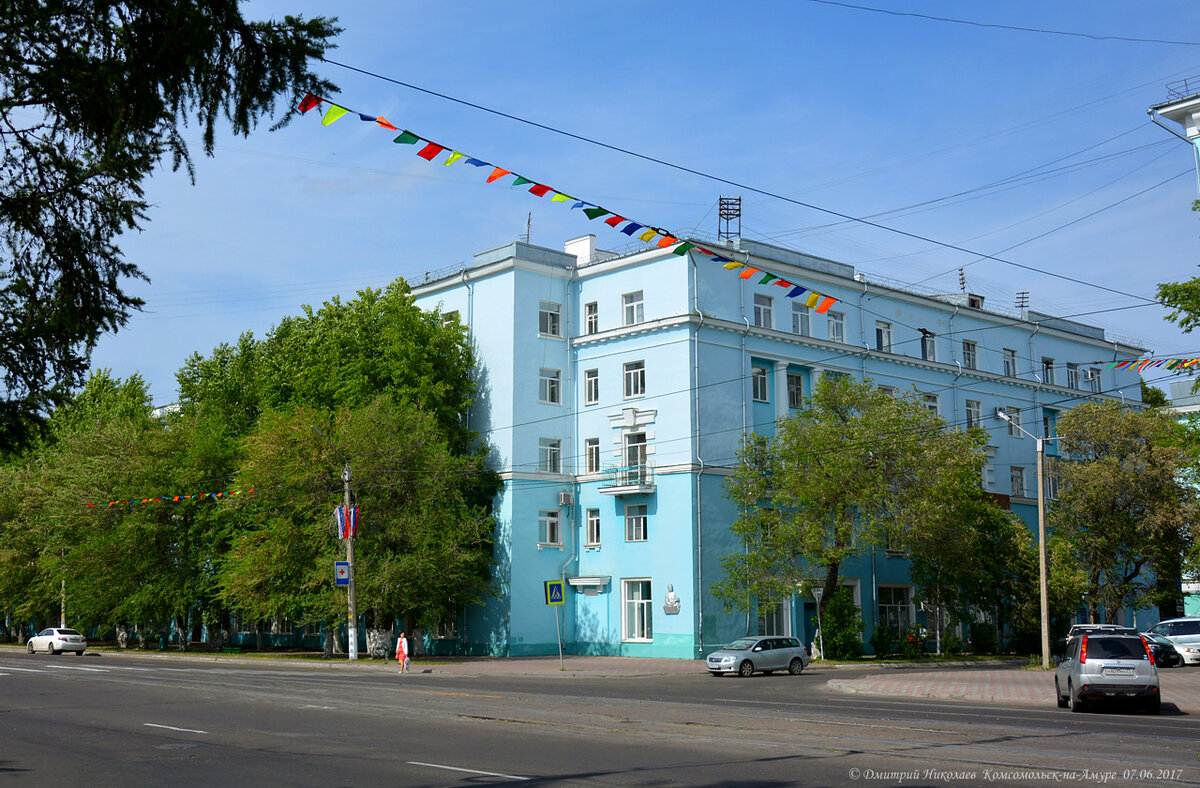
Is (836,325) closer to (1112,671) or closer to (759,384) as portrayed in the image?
(759,384)

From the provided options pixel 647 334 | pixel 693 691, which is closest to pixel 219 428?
pixel 647 334

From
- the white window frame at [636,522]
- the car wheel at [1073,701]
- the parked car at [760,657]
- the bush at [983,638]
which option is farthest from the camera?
the bush at [983,638]

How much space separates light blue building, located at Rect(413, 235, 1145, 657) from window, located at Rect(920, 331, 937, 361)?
60cm

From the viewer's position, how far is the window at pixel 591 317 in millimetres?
50000

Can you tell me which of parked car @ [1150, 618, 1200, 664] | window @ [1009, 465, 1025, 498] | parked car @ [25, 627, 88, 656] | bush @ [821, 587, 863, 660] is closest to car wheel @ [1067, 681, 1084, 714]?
bush @ [821, 587, 863, 660]

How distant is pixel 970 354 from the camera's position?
57.2m

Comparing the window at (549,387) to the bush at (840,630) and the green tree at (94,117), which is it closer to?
the bush at (840,630)

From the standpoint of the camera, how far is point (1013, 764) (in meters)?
12.2

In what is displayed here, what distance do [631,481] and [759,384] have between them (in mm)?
7108

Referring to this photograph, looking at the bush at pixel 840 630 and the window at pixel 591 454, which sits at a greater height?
the window at pixel 591 454

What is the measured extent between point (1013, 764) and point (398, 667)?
29513 mm

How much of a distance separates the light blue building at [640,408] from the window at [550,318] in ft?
0.33

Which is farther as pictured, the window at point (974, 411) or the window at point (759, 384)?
the window at point (974, 411)

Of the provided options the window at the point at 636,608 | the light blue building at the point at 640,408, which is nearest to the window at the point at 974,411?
the light blue building at the point at 640,408
